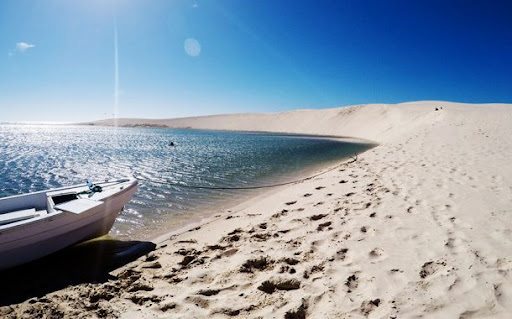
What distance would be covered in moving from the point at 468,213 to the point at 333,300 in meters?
3.78

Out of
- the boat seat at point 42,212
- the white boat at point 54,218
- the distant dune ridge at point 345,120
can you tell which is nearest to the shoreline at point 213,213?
the white boat at point 54,218

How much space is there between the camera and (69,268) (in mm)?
5820

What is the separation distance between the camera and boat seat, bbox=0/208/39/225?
20.2 ft

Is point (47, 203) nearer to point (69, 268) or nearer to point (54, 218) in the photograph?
point (54, 218)

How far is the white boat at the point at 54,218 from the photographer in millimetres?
5266

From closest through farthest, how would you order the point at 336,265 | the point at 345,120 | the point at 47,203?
the point at 336,265 < the point at 47,203 < the point at 345,120

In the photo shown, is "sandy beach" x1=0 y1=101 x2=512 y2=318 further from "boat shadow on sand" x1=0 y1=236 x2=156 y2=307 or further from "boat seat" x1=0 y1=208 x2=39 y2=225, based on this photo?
"boat seat" x1=0 y1=208 x2=39 y2=225

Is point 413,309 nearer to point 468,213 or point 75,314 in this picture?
point 468,213

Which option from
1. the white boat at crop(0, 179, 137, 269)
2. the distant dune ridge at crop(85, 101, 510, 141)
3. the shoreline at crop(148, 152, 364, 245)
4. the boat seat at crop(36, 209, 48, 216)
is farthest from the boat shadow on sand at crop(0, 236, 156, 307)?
the distant dune ridge at crop(85, 101, 510, 141)

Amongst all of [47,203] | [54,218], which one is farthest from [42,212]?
[54,218]

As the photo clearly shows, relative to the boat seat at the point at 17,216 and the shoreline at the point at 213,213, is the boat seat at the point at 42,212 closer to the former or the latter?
the boat seat at the point at 17,216

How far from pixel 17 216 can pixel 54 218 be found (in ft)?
4.40

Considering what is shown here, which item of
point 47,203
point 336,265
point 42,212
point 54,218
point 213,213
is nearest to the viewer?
point 336,265

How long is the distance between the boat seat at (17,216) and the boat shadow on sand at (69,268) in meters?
1.03
